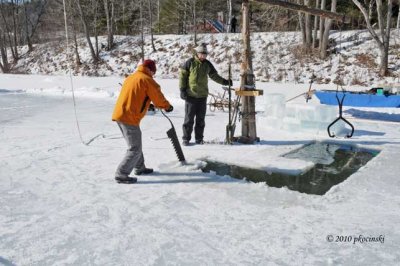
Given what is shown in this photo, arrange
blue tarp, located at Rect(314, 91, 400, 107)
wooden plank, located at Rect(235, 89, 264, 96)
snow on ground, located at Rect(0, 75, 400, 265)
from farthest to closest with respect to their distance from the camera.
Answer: blue tarp, located at Rect(314, 91, 400, 107) → wooden plank, located at Rect(235, 89, 264, 96) → snow on ground, located at Rect(0, 75, 400, 265)

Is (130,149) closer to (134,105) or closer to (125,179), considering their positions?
(125,179)

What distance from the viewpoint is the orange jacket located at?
14.7 ft

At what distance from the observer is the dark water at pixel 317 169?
468 cm

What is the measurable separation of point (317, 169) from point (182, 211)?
227cm

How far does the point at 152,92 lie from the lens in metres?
4.54

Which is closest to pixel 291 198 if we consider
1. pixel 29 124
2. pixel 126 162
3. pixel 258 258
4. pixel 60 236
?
pixel 258 258

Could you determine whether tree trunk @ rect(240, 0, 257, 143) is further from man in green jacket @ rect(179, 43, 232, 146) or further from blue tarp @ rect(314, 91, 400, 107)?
blue tarp @ rect(314, 91, 400, 107)

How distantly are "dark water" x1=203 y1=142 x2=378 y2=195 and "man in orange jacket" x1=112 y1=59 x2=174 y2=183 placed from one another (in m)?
1.12

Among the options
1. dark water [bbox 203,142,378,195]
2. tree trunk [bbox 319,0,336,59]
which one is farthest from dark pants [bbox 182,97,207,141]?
tree trunk [bbox 319,0,336,59]

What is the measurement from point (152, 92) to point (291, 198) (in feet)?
6.44

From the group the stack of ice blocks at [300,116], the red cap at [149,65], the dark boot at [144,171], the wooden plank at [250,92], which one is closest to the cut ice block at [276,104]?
the stack of ice blocks at [300,116]

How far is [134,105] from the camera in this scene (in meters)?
4.53

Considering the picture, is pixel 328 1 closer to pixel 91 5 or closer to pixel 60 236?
pixel 91 5

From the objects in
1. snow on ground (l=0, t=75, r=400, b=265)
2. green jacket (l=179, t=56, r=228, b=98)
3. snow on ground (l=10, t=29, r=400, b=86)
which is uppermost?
snow on ground (l=10, t=29, r=400, b=86)
